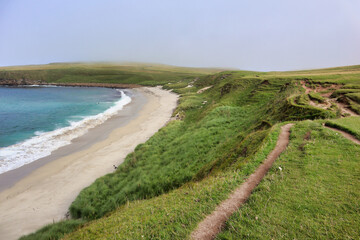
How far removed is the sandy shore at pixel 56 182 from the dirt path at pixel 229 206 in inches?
582

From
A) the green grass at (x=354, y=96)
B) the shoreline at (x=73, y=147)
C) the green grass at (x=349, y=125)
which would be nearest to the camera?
the green grass at (x=349, y=125)

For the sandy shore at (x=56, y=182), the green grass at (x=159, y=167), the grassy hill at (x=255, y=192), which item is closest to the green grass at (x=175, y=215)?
the grassy hill at (x=255, y=192)

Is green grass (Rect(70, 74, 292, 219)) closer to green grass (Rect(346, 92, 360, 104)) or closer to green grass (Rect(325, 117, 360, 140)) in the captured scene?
green grass (Rect(325, 117, 360, 140))

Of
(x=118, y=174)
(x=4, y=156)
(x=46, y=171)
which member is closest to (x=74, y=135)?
(x=4, y=156)

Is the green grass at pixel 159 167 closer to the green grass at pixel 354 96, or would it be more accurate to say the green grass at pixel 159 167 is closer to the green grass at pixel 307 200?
the green grass at pixel 307 200

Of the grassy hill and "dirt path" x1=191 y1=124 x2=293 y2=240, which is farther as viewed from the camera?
"dirt path" x1=191 y1=124 x2=293 y2=240

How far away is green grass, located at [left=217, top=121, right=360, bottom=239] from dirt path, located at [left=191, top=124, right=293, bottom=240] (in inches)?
13.8

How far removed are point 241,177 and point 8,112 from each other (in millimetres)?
69779

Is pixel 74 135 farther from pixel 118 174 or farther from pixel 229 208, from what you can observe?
pixel 229 208

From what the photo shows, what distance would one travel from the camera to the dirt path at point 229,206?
630 cm

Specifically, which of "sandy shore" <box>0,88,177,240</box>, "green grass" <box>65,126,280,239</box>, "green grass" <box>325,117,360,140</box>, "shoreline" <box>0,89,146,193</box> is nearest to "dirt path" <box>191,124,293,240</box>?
"green grass" <box>65,126,280,239</box>

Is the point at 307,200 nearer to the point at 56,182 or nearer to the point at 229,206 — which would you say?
the point at 229,206

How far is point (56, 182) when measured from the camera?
66.6ft

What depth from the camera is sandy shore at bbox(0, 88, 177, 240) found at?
15180 millimetres
